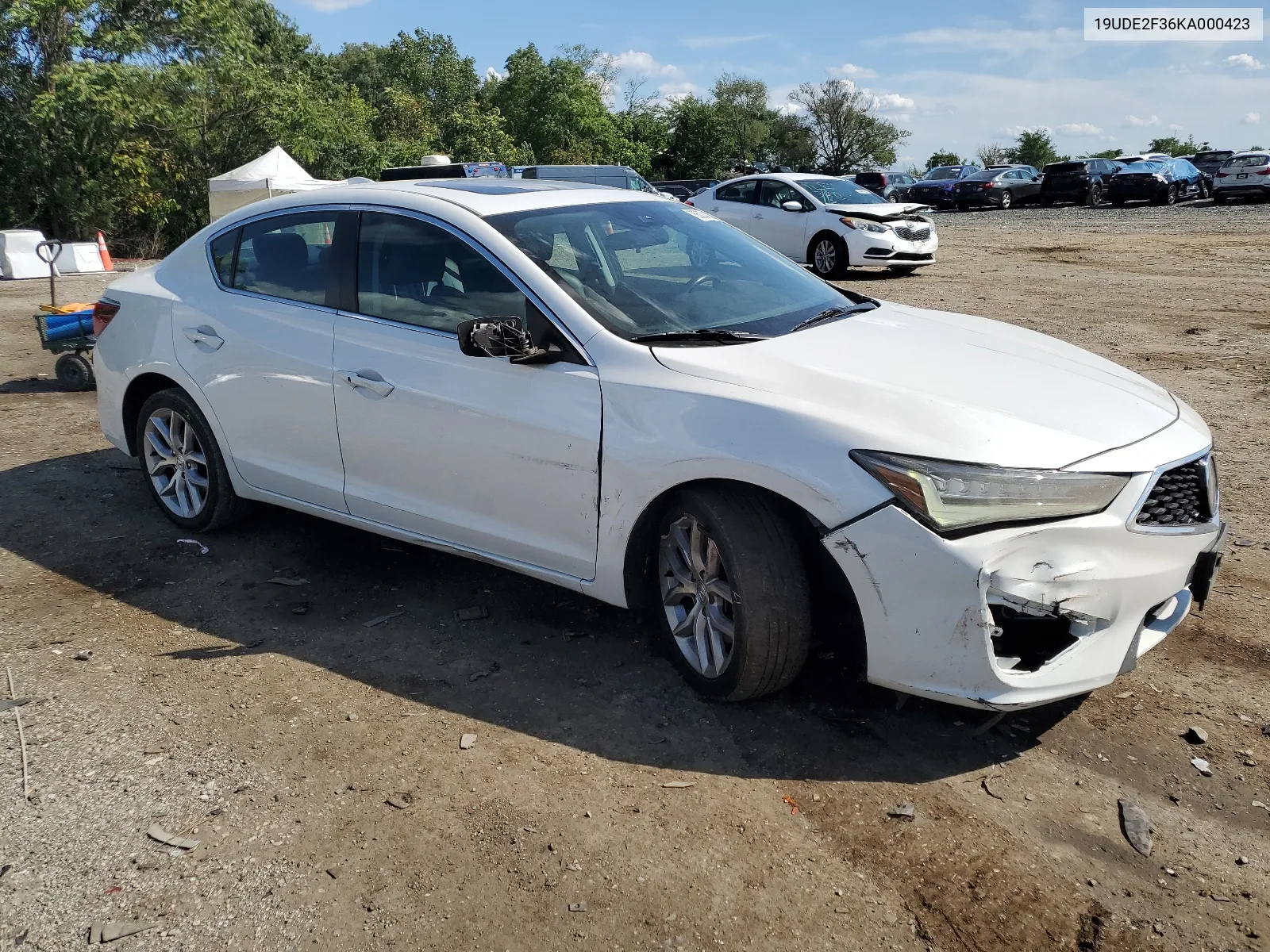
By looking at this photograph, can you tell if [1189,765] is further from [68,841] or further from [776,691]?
[68,841]

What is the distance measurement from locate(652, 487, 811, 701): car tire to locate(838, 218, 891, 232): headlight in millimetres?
13813

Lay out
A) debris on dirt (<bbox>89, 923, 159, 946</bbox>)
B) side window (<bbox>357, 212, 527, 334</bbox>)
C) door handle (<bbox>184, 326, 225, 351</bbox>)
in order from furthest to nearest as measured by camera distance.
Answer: door handle (<bbox>184, 326, 225, 351</bbox>), side window (<bbox>357, 212, 527, 334</bbox>), debris on dirt (<bbox>89, 923, 159, 946</bbox>)

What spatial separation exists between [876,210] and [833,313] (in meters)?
13.3

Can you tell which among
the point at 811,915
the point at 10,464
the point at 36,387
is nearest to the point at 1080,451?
the point at 811,915

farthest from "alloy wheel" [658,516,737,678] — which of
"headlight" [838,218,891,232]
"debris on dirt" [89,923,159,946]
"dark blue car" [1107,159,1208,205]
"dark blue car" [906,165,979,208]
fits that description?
"dark blue car" [906,165,979,208]

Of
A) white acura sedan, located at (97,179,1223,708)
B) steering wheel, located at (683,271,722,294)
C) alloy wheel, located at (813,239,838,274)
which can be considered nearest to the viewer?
white acura sedan, located at (97,179,1223,708)

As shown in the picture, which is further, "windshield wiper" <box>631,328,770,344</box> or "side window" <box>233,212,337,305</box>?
"side window" <box>233,212,337,305</box>

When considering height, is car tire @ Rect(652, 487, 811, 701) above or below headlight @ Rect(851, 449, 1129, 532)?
below

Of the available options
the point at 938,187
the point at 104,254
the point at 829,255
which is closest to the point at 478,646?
the point at 829,255

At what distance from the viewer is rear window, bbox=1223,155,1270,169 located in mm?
31172

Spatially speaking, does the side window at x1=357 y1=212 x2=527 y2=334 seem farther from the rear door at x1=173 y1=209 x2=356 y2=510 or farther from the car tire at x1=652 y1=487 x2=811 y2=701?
the car tire at x1=652 y1=487 x2=811 y2=701

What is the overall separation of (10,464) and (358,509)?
366 cm

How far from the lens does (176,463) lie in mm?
5371

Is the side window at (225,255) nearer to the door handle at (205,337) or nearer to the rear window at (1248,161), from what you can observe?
the door handle at (205,337)
